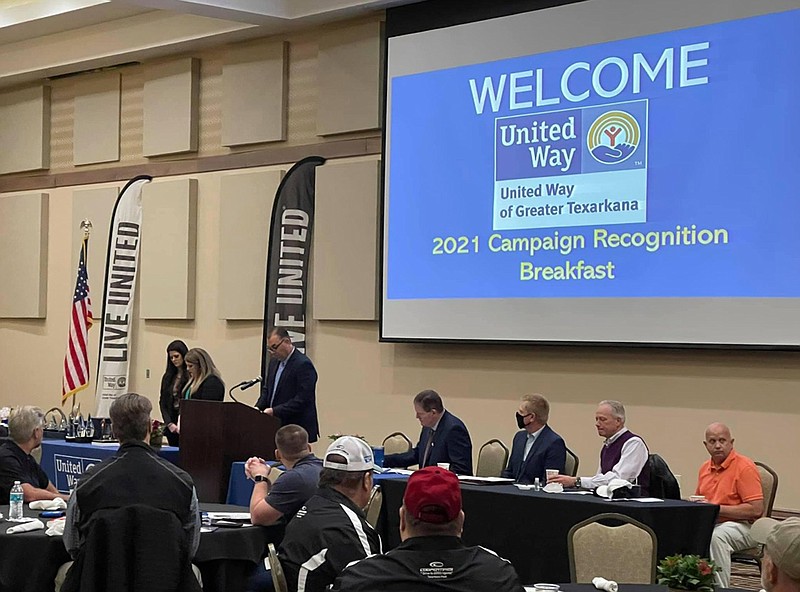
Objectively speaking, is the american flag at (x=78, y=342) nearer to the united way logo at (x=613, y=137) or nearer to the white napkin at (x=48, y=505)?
the united way logo at (x=613, y=137)

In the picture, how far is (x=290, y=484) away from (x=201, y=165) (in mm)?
6963

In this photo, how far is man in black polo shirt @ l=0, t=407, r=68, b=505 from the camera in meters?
6.38

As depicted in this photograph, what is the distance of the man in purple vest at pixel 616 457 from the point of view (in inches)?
284

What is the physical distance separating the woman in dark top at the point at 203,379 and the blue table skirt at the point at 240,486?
1400 millimetres

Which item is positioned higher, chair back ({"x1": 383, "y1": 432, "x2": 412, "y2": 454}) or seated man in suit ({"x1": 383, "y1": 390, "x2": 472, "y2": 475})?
seated man in suit ({"x1": 383, "y1": 390, "x2": 472, "y2": 475})

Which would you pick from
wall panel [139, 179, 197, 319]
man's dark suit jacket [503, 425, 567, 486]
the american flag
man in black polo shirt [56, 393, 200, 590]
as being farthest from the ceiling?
man in black polo shirt [56, 393, 200, 590]

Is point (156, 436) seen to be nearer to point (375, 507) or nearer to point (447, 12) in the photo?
point (375, 507)

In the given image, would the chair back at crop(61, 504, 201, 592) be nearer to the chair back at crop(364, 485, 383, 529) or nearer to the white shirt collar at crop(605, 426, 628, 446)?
the chair back at crop(364, 485, 383, 529)

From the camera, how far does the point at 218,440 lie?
8133 mm

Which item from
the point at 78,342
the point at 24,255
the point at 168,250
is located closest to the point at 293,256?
the point at 168,250

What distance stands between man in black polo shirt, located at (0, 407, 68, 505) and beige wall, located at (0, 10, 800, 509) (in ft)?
13.4

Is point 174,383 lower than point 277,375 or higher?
lower

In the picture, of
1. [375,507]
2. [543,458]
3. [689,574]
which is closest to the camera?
[689,574]

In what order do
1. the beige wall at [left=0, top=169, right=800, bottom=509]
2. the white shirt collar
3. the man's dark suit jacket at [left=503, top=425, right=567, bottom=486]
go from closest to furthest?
1. the white shirt collar
2. the man's dark suit jacket at [left=503, top=425, right=567, bottom=486]
3. the beige wall at [left=0, top=169, right=800, bottom=509]
